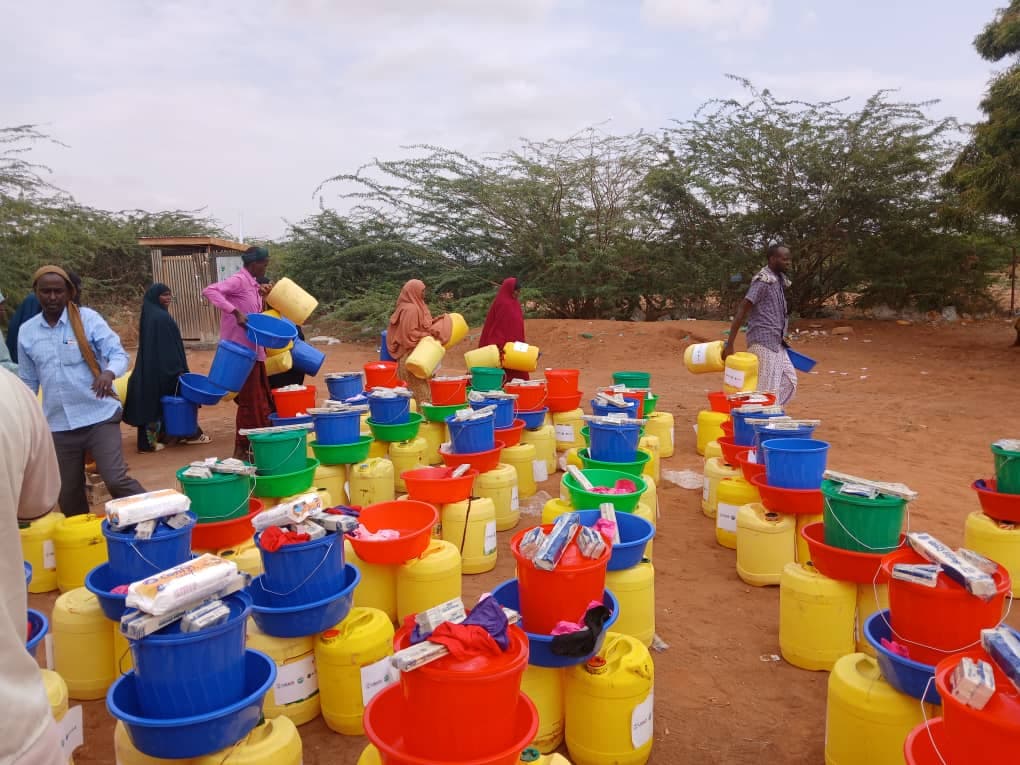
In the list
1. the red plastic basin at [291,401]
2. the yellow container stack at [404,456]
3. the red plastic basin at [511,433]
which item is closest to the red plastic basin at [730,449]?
the red plastic basin at [511,433]

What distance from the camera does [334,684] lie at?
2518 millimetres

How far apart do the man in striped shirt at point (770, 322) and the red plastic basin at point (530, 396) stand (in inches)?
59.6

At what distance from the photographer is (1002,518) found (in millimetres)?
3248

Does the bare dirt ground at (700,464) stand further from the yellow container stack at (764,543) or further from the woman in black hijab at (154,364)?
the woman in black hijab at (154,364)

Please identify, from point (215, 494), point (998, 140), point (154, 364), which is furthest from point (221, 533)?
point (998, 140)

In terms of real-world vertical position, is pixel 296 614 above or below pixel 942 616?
below

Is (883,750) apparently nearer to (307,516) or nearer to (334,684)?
(334,684)

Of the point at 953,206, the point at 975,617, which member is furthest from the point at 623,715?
the point at 953,206

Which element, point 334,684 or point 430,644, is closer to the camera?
point 430,644

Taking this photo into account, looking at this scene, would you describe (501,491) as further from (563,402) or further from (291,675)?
(291,675)

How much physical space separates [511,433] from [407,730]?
317 centimetres

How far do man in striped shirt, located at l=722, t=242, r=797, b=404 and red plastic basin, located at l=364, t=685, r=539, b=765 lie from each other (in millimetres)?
4086

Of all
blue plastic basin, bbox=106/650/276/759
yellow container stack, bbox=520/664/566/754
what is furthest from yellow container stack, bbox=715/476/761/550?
blue plastic basin, bbox=106/650/276/759

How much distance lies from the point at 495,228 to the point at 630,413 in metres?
11.4
